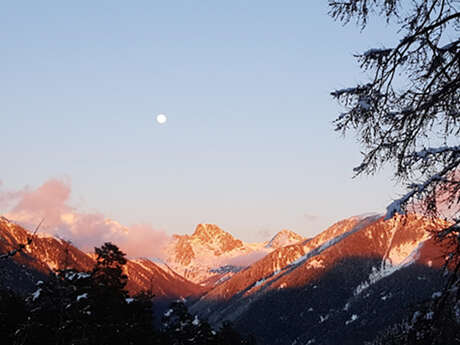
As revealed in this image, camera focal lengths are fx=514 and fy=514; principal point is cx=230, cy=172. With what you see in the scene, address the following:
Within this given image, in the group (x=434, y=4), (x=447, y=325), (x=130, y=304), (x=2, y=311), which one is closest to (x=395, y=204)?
(x=447, y=325)

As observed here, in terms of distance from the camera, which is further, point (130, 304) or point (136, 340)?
point (130, 304)

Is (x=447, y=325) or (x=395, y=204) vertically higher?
(x=395, y=204)

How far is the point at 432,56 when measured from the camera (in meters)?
6.16

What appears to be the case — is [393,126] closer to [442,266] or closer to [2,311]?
[442,266]

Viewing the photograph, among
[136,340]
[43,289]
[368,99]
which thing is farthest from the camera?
[136,340]

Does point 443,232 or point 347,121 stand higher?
point 347,121

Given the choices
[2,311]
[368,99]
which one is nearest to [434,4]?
[368,99]

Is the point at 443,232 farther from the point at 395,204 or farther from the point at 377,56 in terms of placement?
the point at 377,56

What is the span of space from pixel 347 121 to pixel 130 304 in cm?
3801

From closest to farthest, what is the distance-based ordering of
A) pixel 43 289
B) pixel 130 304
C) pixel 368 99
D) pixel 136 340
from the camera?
pixel 368 99 → pixel 43 289 → pixel 136 340 → pixel 130 304

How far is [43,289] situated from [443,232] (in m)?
19.7

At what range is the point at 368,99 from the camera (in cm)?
644

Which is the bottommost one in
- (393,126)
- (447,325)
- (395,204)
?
(447,325)

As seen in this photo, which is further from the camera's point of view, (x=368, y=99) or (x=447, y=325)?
(x=368, y=99)
